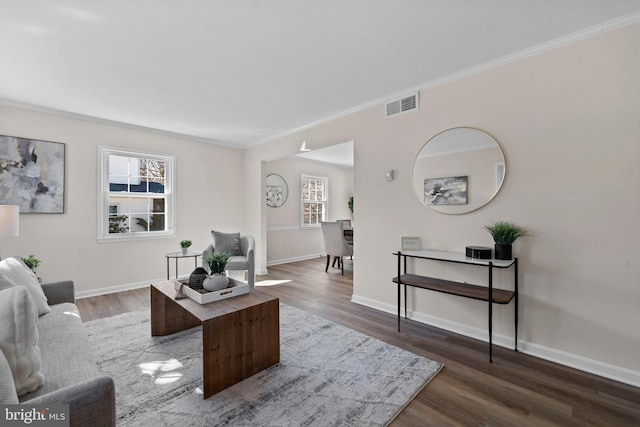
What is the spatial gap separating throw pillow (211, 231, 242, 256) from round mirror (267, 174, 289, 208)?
6.27 feet

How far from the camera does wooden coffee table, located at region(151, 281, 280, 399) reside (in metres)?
1.77

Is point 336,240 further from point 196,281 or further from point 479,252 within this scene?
point 196,281

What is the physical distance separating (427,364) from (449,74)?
2.60 meters

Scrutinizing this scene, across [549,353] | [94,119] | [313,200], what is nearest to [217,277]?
[549,353]

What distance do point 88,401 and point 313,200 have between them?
6191 millimetres

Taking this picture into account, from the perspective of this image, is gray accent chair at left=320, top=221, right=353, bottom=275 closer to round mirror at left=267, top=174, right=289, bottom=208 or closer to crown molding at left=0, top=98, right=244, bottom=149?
round mirror at left=267, top=174, right=289, bottom=208

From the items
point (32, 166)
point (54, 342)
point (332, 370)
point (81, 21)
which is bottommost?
point (332, 370)

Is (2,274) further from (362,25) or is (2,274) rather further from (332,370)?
(362,25)

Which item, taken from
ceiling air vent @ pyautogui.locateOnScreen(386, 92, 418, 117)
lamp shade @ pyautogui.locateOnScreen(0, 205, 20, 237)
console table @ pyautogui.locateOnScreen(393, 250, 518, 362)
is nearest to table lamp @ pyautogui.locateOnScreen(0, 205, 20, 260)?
lamp shade @ pyautogui.locateOnScreen(0, 205, 20, 237)

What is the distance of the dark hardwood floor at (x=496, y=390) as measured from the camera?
160 cm

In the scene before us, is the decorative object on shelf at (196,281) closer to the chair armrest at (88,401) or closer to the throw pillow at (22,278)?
the throw pillow at (22,278)

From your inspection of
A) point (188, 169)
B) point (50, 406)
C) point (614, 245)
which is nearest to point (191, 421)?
point (50, 406)

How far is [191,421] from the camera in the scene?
5.11 ft

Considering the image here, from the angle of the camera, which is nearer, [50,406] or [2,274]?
[50,406]
